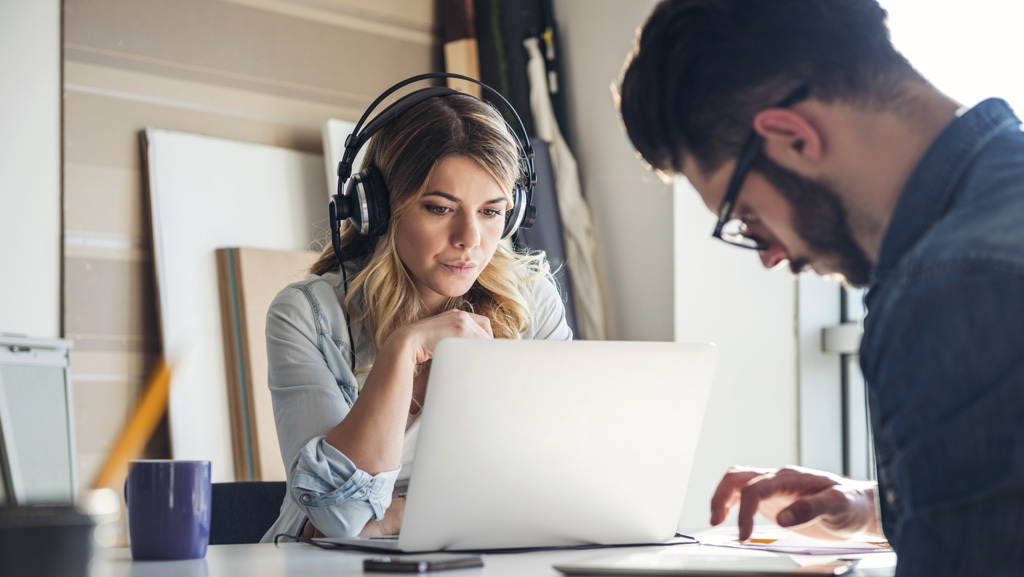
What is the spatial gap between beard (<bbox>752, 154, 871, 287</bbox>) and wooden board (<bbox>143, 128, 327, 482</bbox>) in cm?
224

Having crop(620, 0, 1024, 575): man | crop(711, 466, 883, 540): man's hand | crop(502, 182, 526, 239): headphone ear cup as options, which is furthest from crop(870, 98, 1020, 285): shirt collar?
crop(502, 182, 526, 239): headphone ear cup

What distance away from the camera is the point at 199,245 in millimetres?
3049

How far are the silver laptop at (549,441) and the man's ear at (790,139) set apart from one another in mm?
310

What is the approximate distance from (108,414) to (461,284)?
163 cm

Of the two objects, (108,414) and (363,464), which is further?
(108,414)

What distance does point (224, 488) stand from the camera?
62.0 inches

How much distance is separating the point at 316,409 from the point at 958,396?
104cm

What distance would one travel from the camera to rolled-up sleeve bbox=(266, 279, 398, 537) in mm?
1412

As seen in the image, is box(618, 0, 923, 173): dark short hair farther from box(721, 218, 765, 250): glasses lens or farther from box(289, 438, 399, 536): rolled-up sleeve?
box(289, 438, 399, 536): rolled-up sleeve

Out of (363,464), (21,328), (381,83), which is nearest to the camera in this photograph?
(363,464)

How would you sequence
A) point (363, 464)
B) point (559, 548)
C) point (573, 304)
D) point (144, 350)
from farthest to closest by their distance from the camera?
point (573, 304), point (144, 350), point (363, 464), point (559, 548)

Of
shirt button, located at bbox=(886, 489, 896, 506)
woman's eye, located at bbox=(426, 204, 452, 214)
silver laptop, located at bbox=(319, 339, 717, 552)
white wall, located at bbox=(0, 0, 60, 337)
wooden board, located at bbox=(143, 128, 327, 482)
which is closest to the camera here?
shirt button, located at bbox=(886, 489, 896, 506)

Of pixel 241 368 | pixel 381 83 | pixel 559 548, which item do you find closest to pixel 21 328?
pixel 241 368

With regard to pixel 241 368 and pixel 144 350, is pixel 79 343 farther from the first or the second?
pixel 241 368
